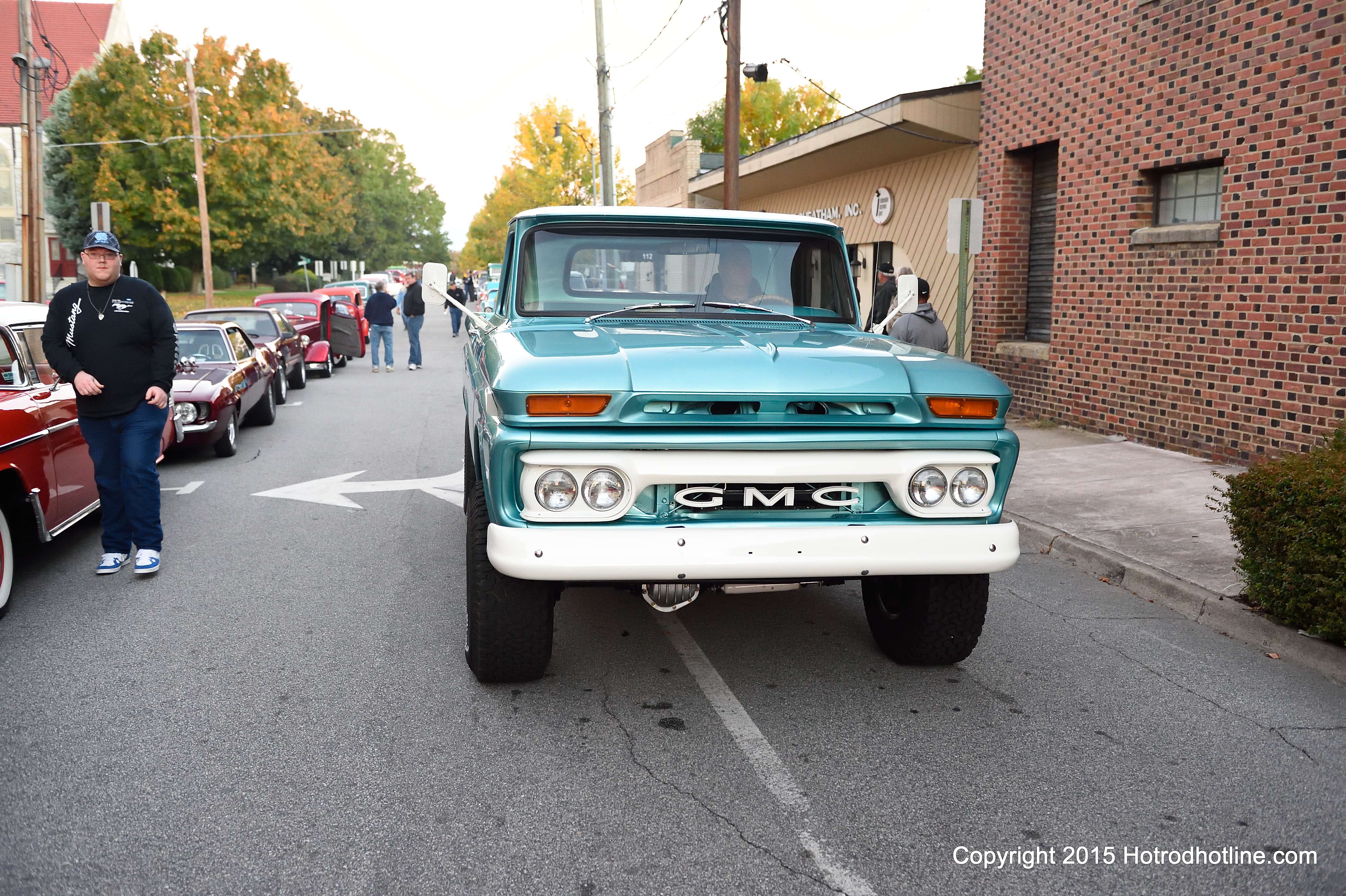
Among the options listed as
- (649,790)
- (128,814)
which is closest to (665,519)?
(649,790)

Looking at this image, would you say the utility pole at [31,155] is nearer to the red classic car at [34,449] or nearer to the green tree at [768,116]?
the red classic car at [34,449]

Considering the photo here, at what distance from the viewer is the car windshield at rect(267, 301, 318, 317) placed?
2050 cm

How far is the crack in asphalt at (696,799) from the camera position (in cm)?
310

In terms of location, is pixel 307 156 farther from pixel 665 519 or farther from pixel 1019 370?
pixel 665 519

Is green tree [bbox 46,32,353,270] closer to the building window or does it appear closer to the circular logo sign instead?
the circular logo sign

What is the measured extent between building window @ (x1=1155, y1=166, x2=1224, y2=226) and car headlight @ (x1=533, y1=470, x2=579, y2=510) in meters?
8.59

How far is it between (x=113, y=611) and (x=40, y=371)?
6.25ft

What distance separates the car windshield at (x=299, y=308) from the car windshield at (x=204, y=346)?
8653 millimetres

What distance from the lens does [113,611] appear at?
5.64 m

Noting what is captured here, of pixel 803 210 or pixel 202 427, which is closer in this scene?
pixel 202 427

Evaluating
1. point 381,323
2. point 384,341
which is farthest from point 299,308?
point 384,341

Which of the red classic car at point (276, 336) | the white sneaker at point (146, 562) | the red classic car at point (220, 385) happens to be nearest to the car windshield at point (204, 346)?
the red classic car at point (220, 385)

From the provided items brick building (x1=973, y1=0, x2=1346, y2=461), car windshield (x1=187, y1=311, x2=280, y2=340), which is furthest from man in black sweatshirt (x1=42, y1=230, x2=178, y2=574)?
car windshield (x1=187, y1=311, x2=280, y2=340)

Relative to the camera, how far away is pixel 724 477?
12.6ft
